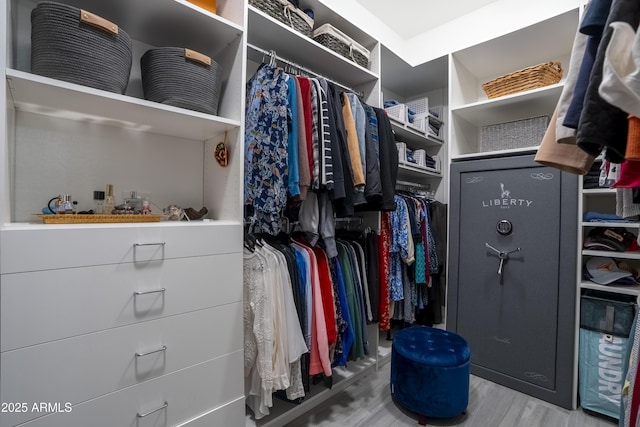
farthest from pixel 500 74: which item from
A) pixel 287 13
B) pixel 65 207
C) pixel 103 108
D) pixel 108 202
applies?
pixel 65 207

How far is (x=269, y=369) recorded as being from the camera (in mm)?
1284

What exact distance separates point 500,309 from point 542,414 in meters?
0.59

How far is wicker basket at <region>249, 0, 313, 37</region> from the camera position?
145 cm

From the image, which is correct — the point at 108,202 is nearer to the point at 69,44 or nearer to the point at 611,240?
the point at 69,44

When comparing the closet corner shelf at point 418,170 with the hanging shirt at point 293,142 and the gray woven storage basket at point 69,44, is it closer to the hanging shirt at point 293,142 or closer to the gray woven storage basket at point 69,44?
the hanging shirt at point 293,142

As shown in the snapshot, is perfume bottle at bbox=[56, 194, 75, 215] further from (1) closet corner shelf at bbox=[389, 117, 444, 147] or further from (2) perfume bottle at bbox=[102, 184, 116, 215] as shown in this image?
(1) closet corner shelf at bbox=[389, 117, 444, 147]

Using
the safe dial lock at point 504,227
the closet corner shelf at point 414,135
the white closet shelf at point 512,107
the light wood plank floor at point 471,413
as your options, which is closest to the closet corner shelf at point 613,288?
the safe dial lock at point 504,227

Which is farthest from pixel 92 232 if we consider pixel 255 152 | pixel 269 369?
pixel 269 369

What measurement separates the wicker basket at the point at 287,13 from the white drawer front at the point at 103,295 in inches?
48.2

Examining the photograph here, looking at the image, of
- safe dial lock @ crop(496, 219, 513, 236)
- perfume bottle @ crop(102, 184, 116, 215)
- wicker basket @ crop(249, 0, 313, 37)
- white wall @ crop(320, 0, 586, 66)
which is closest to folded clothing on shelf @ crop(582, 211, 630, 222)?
safe dial lock @ crop(496, 219, 513, 236)

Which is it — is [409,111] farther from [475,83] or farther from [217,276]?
[217,276]

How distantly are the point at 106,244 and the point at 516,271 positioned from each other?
87.2 inches

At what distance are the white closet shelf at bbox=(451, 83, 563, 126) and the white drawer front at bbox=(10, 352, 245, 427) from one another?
2.26 meters

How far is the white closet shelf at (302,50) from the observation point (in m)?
1.49
